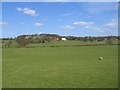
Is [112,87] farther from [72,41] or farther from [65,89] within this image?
[72,41]

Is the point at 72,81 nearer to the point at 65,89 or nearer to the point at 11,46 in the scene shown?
the point at 65,89

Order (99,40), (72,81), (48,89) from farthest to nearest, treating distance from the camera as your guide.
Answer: (99,40) → (72,81) → (48,89)

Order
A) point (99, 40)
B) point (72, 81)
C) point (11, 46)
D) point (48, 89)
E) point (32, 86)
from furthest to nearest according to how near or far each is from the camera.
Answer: point (99, 40), point (11, 46), point (72, 81), point (32, 86), point (48, 89)

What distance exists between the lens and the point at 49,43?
75312mm

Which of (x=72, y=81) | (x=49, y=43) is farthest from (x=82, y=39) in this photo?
(x=72, y=81)

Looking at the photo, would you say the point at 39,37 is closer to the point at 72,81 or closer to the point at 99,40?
the point at 99,40

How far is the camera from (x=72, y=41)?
79625 millimetres

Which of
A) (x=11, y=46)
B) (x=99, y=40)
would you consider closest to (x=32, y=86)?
(x=11, y=46)

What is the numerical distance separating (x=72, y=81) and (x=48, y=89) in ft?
7.30

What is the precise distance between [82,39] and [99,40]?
629 centimetres

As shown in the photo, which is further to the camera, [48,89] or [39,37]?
[39,37]

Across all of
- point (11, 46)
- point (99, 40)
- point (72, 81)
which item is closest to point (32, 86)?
point (72, 81)

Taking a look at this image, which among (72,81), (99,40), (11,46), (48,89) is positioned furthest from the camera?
(99,40)

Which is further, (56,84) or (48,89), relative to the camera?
(56,84)
